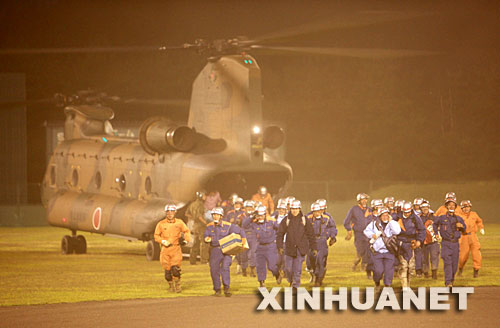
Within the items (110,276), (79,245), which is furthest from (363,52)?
(79,245)

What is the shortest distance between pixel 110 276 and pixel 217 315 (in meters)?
7.38

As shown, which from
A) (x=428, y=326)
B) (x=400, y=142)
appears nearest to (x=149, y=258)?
(x=428, y=326)

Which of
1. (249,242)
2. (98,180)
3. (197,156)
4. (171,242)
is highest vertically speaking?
(197,156)

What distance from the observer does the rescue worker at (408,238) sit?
17984 millimetres

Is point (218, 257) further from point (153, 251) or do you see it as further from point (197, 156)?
point (153, 251)

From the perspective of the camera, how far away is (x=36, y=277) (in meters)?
22.0

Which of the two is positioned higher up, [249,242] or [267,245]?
[267,245]

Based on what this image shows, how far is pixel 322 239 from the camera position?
19906 millimetres

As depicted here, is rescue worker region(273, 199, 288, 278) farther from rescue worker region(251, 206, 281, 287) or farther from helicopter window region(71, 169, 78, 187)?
helicopter window region(71, 169, 78, 187)

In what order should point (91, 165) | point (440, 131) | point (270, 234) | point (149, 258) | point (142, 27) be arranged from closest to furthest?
point (270, 234), point (149, 258), point (91, 165), point (142, 27), point (440, 131)

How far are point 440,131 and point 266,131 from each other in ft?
93.1

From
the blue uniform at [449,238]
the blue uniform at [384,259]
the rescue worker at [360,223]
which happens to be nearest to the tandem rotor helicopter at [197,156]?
the rescue worker at [360,223]

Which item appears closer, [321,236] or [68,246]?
[321,236]

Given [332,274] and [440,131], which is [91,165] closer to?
[332,274]
